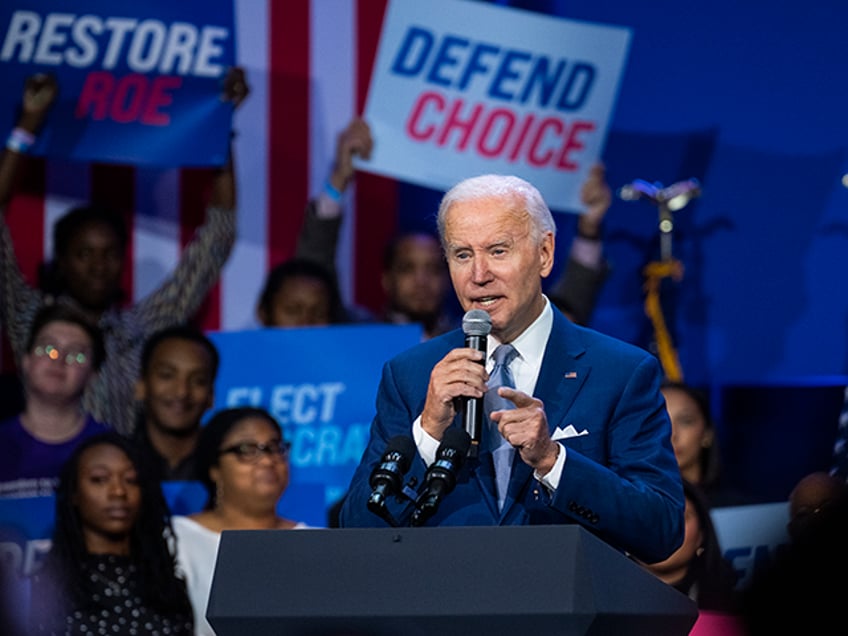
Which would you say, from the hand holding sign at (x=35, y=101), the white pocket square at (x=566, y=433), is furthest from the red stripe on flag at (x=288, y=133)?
the white pocket square at (x=566, y=433)

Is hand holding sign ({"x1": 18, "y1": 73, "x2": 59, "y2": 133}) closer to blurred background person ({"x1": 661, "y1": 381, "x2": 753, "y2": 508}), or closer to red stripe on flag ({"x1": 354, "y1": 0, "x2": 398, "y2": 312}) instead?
red stripe on flag ({"x1": 354, "y1": 0, "x2": 398, "y2": 312})

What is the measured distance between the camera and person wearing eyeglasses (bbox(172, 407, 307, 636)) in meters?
4.45

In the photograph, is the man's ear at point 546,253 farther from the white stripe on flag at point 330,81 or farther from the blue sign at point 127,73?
the white stripe on flag at point 330,81

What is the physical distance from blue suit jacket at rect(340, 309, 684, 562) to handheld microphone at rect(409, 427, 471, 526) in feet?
0.29

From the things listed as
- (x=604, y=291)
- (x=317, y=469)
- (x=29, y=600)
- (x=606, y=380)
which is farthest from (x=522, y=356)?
(x=604, y=291)

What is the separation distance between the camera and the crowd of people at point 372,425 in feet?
8.36

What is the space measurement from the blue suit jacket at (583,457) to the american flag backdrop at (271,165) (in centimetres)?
364

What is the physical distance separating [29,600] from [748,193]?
3.52m

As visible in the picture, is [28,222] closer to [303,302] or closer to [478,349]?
[303,302]

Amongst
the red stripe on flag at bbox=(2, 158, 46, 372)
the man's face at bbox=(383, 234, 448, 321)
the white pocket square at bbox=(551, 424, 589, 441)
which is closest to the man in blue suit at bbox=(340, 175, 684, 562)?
the white pocket square at bbox=(551, 424, 589, 441)

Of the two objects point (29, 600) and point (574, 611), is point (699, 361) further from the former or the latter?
point (574, 611)

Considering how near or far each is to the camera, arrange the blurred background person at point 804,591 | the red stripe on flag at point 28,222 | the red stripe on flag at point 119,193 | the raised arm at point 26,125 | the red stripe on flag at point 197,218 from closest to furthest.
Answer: the blurred background person at point 804,591 → the raised arm at point 26,125 → the red stripe on flag at point 28,222 → the red stripe on flag at point 119,193 → the red stripe on flag at point 197,218

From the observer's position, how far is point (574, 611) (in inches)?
81.0

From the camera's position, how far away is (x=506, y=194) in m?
2.71
